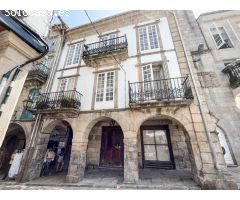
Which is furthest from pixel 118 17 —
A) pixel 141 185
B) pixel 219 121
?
pixel 141 185

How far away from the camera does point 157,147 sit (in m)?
8.62

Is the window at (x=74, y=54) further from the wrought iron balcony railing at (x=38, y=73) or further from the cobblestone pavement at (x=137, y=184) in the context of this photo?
the cobblestone pavement at (x=137, y=184)

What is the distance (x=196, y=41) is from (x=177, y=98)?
681cm

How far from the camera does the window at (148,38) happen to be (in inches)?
353

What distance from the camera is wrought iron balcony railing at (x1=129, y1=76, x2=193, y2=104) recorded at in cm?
678

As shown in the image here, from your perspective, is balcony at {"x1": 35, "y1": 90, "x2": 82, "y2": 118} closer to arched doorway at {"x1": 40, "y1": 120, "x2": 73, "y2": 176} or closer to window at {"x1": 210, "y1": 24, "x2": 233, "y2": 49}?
arched doorway at {"x1": 40, "y1": 120, "x2": 73, "y2": 176}

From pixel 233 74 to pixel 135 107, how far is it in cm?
761

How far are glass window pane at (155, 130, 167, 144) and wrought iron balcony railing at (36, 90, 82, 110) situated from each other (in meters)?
5.50

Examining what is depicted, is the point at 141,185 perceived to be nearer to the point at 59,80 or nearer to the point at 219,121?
the point at 219,121

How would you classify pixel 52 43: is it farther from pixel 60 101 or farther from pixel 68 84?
pixel 60 101

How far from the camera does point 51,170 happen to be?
9117 mm

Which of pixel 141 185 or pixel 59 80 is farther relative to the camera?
pixel 59 80

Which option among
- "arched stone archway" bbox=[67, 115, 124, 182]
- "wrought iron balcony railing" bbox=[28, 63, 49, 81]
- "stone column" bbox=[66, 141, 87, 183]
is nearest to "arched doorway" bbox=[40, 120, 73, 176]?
"arched stone archway" bbox=[67, 115, 124, 182]

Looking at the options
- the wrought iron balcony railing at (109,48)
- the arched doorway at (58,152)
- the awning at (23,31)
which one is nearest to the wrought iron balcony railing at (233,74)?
the wrought iron balcony railing at (109,48)
